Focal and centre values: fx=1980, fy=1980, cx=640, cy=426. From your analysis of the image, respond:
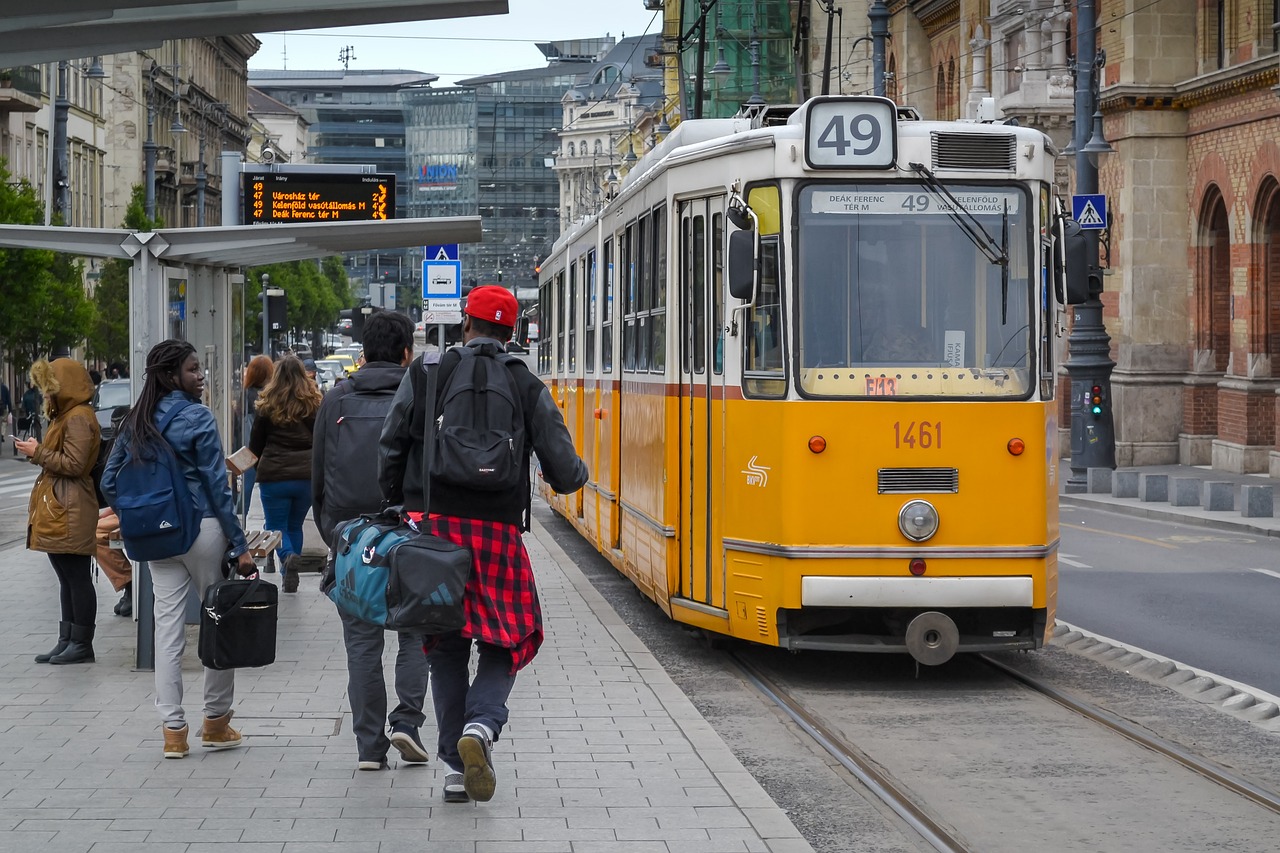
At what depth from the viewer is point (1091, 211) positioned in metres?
28.2

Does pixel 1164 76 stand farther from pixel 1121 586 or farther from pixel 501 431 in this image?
pixel 501 431

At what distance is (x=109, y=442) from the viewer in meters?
11.9

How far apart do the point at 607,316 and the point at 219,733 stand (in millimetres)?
7939

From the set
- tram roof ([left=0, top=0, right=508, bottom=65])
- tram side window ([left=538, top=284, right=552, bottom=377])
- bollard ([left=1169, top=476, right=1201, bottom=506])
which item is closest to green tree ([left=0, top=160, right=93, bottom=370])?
tram side window ([left=538, top=284, right=552, bottom=377])

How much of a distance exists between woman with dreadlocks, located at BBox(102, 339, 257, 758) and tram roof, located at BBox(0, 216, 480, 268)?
2150mm

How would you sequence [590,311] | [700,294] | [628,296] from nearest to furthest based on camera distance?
[700,294] < [628,296] < [590,311]

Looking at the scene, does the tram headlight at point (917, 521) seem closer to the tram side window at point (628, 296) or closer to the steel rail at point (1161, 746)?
the steel rail at point (1161, 746)

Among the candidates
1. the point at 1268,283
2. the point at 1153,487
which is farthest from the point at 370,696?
the point at 1268,283

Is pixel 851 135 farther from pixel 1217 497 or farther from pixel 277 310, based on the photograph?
pixel 277 310

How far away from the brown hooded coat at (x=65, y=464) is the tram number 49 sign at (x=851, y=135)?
419 cm

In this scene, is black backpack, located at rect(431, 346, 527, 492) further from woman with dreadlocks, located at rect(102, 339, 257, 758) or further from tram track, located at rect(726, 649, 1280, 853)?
tram track, located at rect(726, 649, 1280, 853)

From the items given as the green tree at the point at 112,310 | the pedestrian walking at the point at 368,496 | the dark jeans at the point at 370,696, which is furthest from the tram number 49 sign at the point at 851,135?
the green tree at the point at 112,310

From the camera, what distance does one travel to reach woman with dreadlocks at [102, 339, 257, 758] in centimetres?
831

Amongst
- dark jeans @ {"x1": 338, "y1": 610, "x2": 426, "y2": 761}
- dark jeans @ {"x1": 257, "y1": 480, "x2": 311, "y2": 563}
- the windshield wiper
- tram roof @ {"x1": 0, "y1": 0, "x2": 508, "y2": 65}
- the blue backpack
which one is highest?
tram roof @ {"x1": 0, "y1": 0, "x2": 508, "y2": 65}
